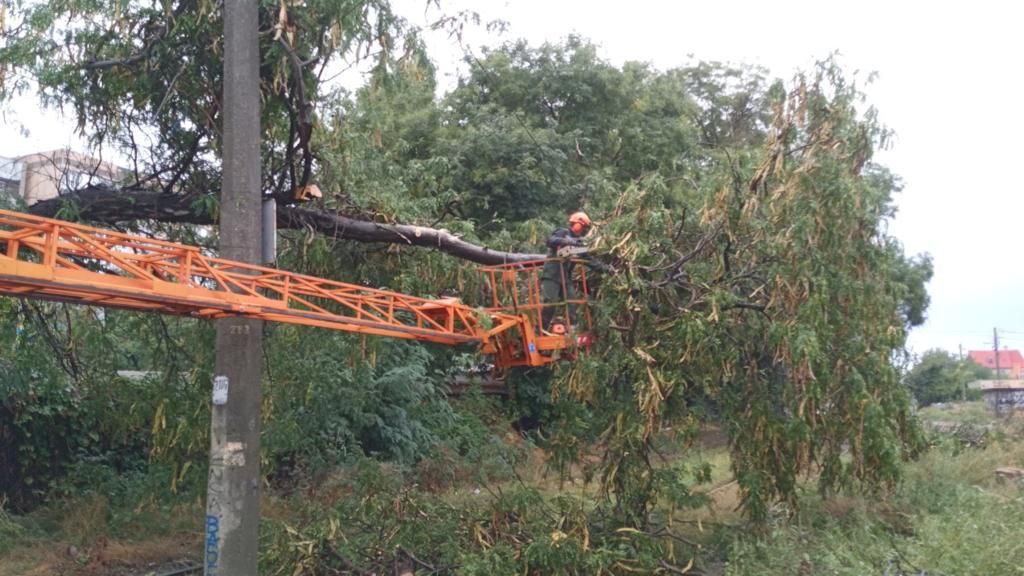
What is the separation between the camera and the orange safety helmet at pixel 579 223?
10398 millimetres

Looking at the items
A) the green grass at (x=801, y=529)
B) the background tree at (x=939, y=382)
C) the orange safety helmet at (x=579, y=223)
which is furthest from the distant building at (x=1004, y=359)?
the orange safety helmet at (x=579, y=223)

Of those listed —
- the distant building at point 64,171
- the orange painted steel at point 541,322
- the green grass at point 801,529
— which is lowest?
the green grass at point 801,529

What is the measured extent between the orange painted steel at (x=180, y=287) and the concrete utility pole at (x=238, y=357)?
55 centimetres

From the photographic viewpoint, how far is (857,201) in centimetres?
955

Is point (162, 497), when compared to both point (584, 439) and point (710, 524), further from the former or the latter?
point (710, 524)

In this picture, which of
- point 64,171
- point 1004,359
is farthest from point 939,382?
point 1004,359

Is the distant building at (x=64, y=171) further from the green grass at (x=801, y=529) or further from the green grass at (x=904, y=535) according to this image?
the green grass at (x=904, y=535)

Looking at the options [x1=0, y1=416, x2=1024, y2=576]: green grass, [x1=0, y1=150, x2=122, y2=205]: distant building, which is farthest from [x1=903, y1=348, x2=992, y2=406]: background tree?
[x1=0, y1=150, x2=122, y2=205]: distant building

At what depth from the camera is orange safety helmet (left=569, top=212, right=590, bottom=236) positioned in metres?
10.4

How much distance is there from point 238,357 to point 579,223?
3781 millimetres

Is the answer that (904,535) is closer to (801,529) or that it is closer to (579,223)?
(801,529)

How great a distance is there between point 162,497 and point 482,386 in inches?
407

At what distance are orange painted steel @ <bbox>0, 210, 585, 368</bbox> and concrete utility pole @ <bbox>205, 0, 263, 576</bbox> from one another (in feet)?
1.82

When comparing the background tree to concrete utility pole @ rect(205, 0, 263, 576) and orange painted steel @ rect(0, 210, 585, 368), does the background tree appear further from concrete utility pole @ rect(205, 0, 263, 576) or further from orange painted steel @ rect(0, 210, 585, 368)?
concrete utility pole @ rect(205, 0, 263, 576)
